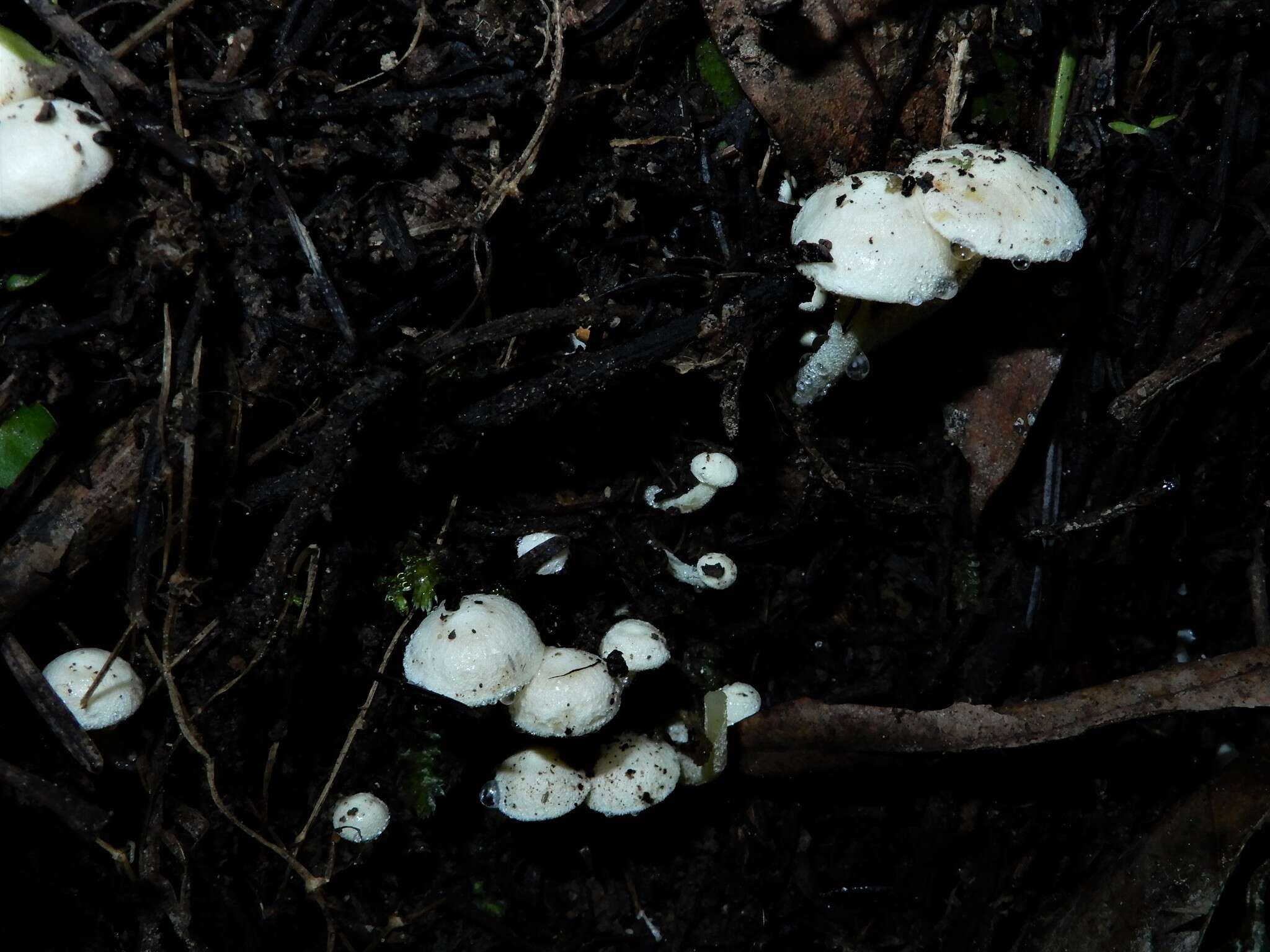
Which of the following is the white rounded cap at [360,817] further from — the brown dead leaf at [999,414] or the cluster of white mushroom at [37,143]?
the brown dead leaf at [999,414]

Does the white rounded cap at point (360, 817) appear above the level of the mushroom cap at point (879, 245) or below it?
below

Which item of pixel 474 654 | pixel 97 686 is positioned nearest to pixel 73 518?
pixel 97 686

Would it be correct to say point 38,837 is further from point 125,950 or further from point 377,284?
point 377,284

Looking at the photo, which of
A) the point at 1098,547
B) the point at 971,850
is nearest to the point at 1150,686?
the point at 1098,547

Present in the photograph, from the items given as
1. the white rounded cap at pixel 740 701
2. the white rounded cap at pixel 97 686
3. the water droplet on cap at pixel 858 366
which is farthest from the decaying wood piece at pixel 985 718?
the white rounded cap at pixel 97 686

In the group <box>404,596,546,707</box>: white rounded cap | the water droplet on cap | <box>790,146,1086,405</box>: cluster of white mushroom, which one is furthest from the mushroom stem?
<box>404,596,546,707</box>: white rounded cap

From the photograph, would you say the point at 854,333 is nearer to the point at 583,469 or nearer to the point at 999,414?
the point at 999,414
